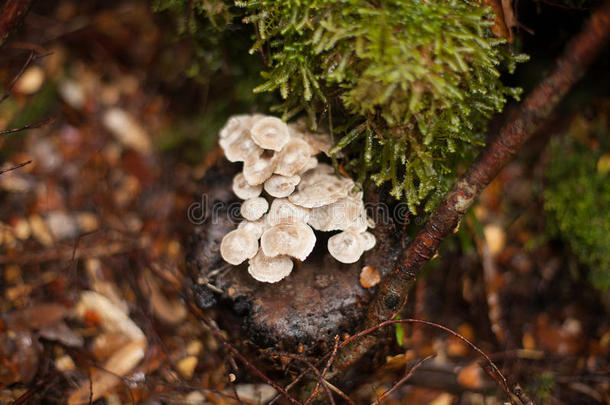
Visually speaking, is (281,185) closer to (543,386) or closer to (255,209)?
(255,209)

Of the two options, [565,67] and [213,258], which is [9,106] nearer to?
[213,258]

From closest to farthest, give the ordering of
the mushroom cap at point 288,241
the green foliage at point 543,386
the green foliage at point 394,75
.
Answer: the green foliage at point 394,75
the mushroom cap at point 288,241
the green foliage at point 543,386

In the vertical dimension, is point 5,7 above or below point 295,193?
above

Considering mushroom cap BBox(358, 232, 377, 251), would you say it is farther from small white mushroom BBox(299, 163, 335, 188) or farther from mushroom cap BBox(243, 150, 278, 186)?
mushroom cap BBox(243, 150, 278, 186)

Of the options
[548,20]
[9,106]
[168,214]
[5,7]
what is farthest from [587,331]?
[9,106]

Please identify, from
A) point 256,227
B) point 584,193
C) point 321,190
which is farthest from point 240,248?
point 584,193

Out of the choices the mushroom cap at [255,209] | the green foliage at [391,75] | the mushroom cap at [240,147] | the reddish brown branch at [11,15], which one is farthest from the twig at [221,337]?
the reddish brown branch at [11,15]

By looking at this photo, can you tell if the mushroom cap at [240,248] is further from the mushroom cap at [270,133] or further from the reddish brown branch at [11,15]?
the reddish brown branch at [11,15]
